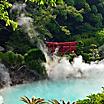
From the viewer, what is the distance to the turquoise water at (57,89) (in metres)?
20.0

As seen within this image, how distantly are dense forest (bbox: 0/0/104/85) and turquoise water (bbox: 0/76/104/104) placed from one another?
1.36 meters

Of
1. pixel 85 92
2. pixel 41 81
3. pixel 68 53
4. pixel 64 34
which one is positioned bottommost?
pixel 85 92

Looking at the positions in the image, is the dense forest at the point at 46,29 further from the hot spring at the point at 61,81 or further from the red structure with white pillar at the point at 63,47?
the red structure with white pillar at the point at 63,47

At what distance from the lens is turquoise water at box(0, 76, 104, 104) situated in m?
20.0

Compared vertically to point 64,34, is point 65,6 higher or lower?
higher

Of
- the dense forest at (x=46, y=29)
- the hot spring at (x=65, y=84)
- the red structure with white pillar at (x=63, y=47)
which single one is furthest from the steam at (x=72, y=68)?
the red structure with white pillar at (x=63, y=47)

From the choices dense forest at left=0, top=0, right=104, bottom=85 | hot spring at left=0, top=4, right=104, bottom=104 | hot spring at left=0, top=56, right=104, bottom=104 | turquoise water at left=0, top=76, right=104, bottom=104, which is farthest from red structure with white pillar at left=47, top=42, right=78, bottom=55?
turquoise water at left=0, top=76, right=104, bottom=104

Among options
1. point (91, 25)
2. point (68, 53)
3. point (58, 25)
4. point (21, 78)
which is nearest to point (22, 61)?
point (21, 78)

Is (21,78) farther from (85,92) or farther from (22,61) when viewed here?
(85,92)

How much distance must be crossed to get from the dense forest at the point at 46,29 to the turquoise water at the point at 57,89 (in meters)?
1.36

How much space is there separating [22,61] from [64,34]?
6.37 m

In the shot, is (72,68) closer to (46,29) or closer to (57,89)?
(57,89)

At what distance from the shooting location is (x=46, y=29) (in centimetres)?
2755

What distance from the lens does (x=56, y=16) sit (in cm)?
3011
